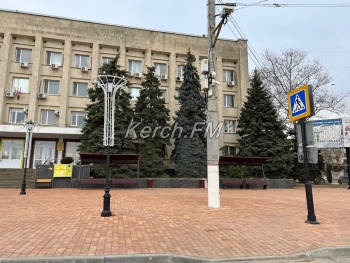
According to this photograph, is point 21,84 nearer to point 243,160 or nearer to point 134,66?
point 134,66

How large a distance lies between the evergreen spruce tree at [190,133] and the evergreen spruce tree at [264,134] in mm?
4711

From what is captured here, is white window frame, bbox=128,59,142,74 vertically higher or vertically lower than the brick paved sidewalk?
higher

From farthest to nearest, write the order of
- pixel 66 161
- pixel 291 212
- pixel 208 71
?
pixel 66 161
pixel 208 71
pixel 291 212

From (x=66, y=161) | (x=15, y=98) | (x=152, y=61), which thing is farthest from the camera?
→ (x=152, y=61)

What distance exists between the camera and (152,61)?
32.2 meters

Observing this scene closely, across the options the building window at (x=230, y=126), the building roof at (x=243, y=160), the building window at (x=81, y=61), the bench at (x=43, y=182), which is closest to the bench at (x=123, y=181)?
the bench at (x=43, y=182)

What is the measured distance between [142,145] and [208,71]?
1449 cm

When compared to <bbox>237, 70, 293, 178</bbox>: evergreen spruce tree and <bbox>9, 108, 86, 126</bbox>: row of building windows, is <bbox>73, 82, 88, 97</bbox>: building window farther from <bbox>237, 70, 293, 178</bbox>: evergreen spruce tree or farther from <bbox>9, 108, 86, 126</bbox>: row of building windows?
<bbox>237, 70, 293, 178</bbox>: evergreen spruce tree

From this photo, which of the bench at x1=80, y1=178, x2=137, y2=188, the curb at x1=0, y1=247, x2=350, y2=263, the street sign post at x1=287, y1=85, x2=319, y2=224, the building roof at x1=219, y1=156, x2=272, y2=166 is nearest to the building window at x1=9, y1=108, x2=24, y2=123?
the bench at x1=80, y1=178, x2=137, y2=188

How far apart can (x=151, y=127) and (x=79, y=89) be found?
1063 cm

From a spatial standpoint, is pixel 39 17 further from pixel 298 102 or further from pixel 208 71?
pixel 298 102

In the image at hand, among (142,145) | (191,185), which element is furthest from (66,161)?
(191,185)

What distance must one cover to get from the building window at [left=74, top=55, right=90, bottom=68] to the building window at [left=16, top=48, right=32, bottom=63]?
4702 mm

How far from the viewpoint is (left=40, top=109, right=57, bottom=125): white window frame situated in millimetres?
28156
